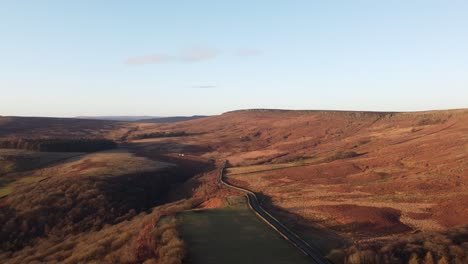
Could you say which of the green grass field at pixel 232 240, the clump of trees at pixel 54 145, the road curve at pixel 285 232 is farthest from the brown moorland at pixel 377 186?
the clump of trees at pixel 54 145

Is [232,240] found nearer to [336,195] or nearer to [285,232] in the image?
[285,232]

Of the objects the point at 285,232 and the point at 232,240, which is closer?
the point at 232,240

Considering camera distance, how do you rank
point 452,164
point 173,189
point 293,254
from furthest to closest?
1. point 173,189
2. point 452,164
3. point 293,254

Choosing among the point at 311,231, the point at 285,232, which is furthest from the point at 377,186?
the point at 285,232

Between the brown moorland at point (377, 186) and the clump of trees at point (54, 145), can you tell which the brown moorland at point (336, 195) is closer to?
the brown moorland at point (377, 186)

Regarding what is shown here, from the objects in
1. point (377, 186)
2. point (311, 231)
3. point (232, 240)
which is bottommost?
point (311, 231)

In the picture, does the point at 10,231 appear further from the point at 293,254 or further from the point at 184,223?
the point at 293,254

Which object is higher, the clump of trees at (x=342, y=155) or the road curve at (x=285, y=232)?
the clump of trees at (x=342, y=155)

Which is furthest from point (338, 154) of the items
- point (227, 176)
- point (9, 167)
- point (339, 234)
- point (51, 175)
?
point (9, 167)
